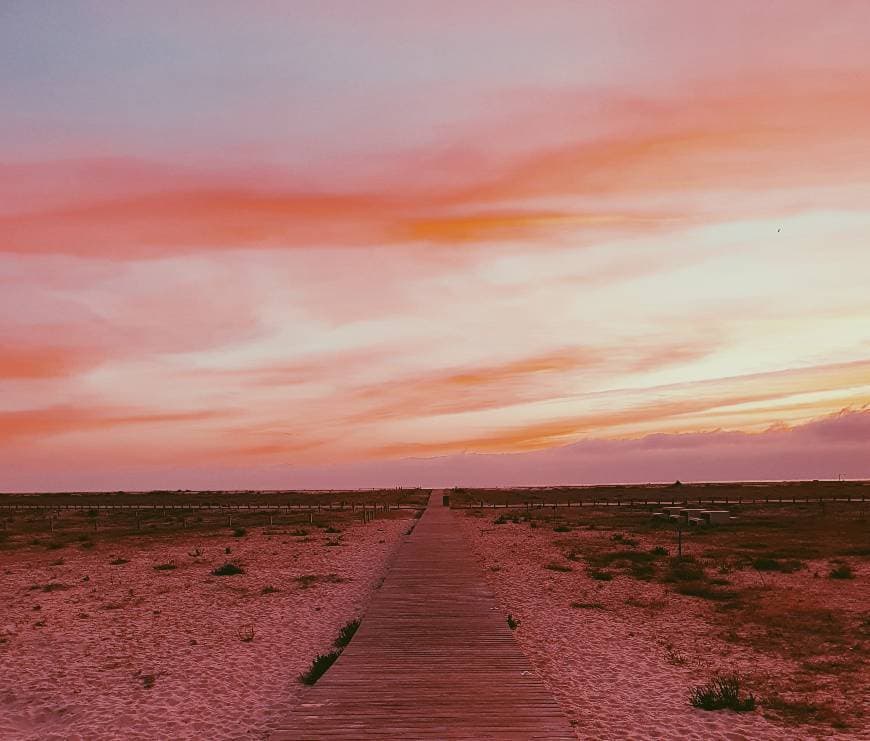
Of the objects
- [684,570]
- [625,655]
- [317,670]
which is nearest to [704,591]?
[684,570]

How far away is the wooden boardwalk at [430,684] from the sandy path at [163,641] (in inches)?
79.8

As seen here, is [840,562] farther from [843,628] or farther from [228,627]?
[228,627]

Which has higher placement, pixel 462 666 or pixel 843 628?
pixel 462 666

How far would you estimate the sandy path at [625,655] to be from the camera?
10.8 meters

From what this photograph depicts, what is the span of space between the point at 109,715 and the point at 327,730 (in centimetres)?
613

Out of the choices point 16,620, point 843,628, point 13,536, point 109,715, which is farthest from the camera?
point 13,536

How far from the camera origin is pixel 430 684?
10.0 metres

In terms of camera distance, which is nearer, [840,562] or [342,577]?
[342,577]

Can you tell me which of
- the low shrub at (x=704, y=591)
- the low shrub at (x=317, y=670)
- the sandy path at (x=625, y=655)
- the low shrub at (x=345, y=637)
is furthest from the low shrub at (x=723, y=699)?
the low shrub at (x=704, y=591)

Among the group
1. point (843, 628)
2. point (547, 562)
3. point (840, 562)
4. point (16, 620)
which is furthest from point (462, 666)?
point (840, 562)

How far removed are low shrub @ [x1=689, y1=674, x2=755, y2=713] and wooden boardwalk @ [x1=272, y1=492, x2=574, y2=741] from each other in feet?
10.6

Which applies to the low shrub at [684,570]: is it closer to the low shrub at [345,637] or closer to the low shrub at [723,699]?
the low shrub at [723,699]

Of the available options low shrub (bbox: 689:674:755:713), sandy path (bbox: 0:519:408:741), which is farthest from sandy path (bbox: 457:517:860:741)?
sandy path (bbox: 0:519:408:741)

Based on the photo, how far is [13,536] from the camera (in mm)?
47781
